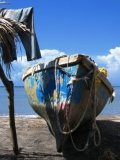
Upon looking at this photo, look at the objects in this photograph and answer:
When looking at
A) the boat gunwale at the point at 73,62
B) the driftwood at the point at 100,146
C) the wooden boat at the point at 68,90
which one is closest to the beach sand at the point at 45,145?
the driftwood at the point at 100,146

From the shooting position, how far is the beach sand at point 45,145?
11.0 metres

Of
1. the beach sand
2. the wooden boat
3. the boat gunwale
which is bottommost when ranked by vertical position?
the beach sand

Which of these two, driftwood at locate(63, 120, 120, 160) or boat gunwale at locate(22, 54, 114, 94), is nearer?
boat gunwale at locate(22, 54, 114, 94)

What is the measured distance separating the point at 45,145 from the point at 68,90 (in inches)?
71.6

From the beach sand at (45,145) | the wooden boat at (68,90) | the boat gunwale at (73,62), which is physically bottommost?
the beach sand at (45,145)

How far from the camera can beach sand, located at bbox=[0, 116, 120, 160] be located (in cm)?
1097

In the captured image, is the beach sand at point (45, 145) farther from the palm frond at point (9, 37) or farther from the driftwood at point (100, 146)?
the palm frond at point (9, 37)

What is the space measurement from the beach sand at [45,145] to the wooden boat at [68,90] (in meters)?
0.54

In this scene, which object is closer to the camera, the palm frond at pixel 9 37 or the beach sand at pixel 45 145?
the palm frond at pixel 9 37

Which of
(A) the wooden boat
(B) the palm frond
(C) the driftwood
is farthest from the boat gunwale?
(C) the driftwood

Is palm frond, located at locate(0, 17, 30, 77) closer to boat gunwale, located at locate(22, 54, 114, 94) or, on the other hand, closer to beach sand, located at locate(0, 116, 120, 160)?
boat gunwale, located at locate(22, 54, 114, 94)

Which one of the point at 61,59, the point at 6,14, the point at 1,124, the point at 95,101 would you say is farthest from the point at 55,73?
the point at 1,124

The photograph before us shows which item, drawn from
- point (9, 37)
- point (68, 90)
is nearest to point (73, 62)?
point (68, 90)

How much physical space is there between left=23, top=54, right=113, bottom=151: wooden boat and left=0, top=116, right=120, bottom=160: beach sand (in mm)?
540
